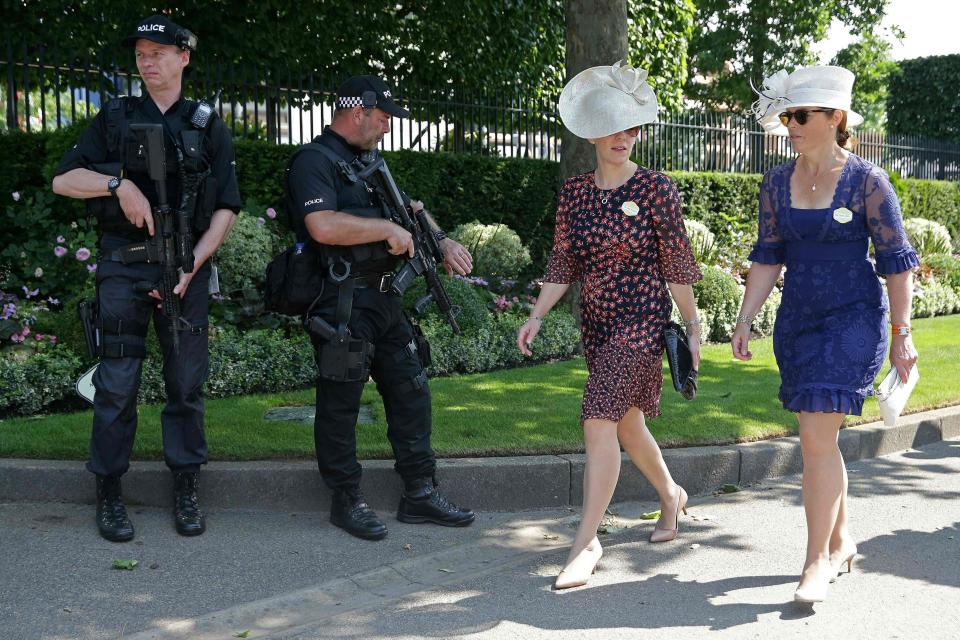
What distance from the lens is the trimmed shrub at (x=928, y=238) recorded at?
15.4 meters

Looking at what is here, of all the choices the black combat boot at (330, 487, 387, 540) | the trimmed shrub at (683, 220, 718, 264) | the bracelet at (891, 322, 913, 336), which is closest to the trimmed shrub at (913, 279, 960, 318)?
the trimmed shrub at (683, 220, 718, 264)

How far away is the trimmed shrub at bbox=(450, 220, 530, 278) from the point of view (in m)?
10.4

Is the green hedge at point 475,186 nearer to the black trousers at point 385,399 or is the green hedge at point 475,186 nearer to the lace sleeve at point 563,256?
the black trousers at point 385,399

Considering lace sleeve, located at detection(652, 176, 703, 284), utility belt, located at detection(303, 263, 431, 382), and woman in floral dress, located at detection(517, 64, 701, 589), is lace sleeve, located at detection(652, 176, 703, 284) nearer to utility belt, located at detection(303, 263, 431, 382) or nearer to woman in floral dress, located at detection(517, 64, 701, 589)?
woman in floral dress, located at detection(517, 64, 701, 589)

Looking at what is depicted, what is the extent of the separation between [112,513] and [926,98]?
25170 millimetres

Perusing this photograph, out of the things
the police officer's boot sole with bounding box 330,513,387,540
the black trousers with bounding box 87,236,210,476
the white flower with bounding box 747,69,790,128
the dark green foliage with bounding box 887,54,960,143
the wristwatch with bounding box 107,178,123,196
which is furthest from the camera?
the dark green foliage with bounding box 887,54,960,143

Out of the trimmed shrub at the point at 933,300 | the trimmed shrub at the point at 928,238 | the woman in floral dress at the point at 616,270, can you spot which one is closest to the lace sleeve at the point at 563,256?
the woman in floral dress at the point at 616,270

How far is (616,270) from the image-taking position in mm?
4262

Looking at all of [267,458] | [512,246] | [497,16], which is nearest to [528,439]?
[267,458]

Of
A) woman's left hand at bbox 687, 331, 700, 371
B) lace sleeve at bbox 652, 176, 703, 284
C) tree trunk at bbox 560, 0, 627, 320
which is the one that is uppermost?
tree trunk at bbox 560, 0, 627, 320

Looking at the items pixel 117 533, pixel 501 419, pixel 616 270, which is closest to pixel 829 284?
pixel 616 270

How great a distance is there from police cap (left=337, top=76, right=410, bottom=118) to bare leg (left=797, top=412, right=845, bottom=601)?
6.88 ft

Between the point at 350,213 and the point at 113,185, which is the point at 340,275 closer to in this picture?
the point at 350,213

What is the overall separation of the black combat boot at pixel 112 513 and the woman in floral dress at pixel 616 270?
5.99 feet
